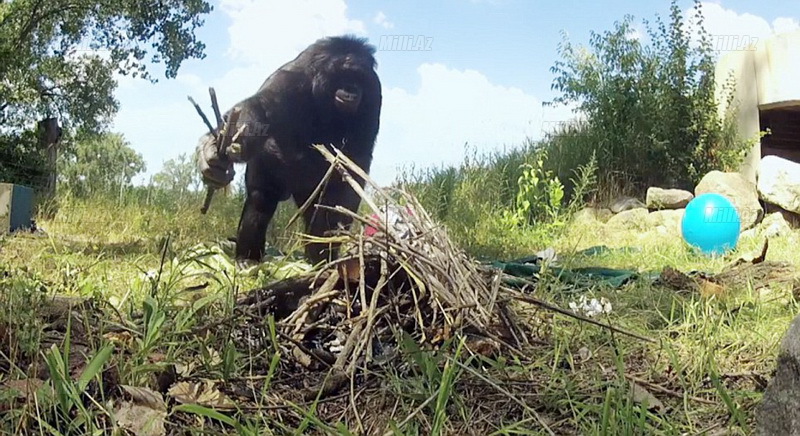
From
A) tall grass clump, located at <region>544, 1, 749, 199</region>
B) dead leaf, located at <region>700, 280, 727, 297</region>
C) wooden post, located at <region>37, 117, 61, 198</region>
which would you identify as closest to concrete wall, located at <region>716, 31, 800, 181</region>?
tall grass clump, located at <region>544, 1, 749, 199</region>

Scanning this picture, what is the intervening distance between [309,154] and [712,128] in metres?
5.41

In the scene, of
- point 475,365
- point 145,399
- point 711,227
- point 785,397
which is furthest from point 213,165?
point 785,397

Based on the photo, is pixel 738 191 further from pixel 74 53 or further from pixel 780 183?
pixel 74 53

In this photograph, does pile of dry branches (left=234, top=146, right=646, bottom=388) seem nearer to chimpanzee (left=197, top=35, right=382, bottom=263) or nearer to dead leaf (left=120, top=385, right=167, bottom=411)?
dead leaf (left=120, top=385, right=167, bottom=411)

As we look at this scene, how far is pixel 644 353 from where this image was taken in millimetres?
1828

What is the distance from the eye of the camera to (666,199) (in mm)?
7566

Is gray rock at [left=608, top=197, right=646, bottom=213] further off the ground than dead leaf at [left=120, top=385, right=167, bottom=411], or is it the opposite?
gray rock at [left=608, top=197, right=646, bottom=213]

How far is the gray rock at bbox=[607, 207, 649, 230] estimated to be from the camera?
7.36 m

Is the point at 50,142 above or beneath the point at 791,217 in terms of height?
above

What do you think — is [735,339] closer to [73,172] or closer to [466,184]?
[466,184]

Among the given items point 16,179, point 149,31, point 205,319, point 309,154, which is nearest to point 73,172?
point 16,179

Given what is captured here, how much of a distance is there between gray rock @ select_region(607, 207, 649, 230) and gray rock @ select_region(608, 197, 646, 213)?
0.34 meters

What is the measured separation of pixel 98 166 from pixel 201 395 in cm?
1073

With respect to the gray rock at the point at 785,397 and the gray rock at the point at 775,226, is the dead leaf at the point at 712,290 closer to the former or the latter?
the gray rock at the point at 785,397
